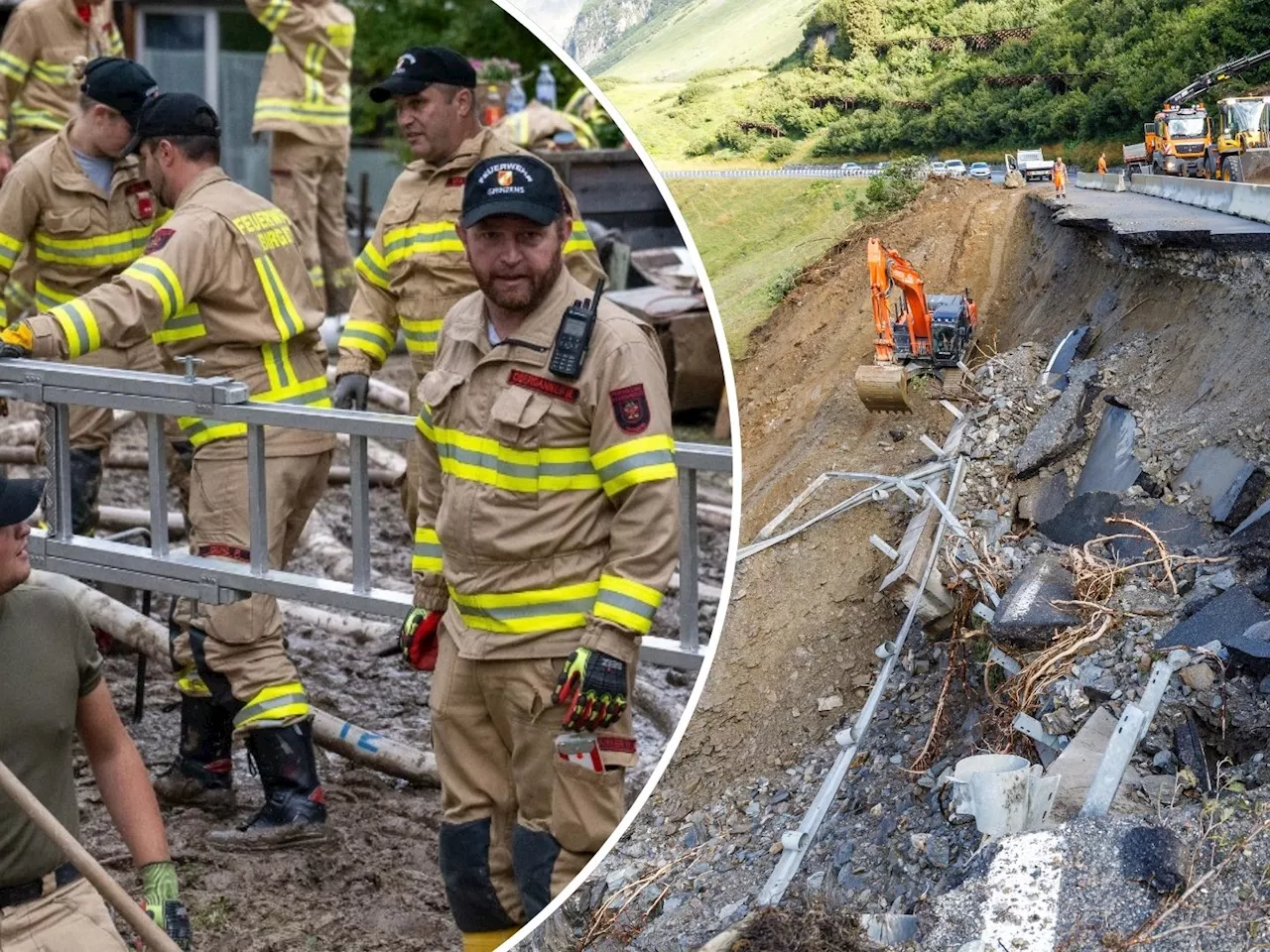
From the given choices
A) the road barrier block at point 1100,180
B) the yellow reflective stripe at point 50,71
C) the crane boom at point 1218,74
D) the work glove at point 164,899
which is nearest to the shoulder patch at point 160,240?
the work glove at point 164,899

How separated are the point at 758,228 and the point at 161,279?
185 cm

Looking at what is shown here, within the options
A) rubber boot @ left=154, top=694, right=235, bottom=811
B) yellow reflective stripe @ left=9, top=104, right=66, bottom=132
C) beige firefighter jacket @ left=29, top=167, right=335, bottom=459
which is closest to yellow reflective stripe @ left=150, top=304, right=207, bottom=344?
beige firefighter jacket @ left=29, top=167, right=335, bottom=459

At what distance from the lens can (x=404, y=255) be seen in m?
4.86

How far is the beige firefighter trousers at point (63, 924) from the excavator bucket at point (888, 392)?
292 centimetres

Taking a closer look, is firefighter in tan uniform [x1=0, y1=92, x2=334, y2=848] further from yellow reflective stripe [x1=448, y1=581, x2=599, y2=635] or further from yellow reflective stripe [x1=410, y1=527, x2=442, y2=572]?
yellow reflective stripe [x1=448, y1=581, x2=599, y2=635]

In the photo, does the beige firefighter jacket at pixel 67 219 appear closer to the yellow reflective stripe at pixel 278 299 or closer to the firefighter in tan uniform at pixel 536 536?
the yellow reflective stripe at pixel 278 299

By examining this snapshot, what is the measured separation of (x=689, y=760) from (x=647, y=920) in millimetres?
705

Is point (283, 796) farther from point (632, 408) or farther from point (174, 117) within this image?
point (632, 408)

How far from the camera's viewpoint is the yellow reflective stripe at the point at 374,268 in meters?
4.93

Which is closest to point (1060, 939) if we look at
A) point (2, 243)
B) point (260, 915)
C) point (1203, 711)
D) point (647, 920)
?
point (1203, 711)

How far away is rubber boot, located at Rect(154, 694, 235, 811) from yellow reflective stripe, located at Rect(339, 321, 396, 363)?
1.19 meters

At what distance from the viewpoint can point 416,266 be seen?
486 cm

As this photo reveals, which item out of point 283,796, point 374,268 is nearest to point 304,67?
point 374,268

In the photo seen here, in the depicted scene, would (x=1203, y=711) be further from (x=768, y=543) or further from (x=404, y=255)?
(x=404, y=255)
